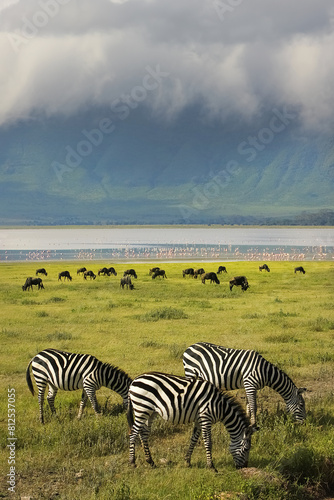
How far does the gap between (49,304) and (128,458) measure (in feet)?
82.5

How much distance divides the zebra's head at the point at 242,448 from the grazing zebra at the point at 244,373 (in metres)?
2.11

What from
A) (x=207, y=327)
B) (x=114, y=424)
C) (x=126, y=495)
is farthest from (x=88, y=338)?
(x=126, y=495)

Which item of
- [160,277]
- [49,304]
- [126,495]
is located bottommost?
[126,495]

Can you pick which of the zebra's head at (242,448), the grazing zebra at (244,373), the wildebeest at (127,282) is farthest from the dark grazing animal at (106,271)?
the zebra's head at (242,448)

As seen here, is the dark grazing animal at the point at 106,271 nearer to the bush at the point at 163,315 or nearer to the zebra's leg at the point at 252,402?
the bush at the point at 163,315

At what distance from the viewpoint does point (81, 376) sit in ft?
40.7

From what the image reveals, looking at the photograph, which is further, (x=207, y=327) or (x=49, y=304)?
(x=49, y=304)

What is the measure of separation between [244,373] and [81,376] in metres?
3.48

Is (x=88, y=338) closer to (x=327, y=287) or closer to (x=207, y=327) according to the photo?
(x=207, y=327)

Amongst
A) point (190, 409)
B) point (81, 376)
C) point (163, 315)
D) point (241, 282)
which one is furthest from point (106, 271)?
point (190, 409)

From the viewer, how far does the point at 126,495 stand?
834 cm

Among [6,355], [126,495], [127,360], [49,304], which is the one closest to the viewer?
[126,495]

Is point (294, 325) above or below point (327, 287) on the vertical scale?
below

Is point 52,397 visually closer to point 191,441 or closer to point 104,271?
point 191,441
